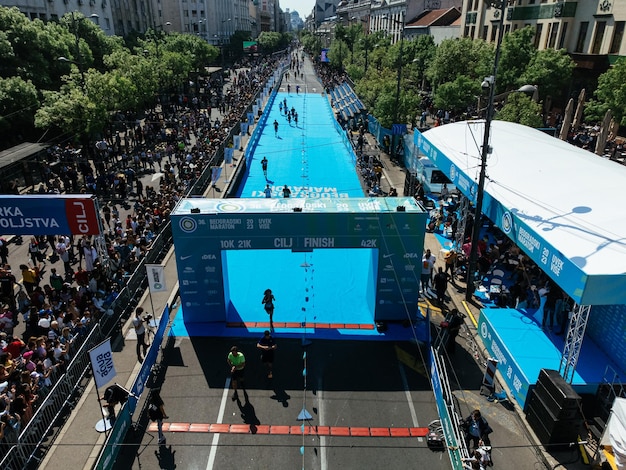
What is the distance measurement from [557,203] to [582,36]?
30.5 metres

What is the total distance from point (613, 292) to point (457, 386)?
449cm

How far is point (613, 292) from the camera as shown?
9867 millimetres

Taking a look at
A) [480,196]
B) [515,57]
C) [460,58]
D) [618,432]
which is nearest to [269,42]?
[460,58]

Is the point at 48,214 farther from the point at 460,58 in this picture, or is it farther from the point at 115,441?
the point at 460,58

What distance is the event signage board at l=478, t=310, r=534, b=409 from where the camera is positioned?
37.0ft

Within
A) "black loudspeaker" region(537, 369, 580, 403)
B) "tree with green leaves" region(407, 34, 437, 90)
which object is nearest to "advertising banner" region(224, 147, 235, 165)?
"black loudspeaker" region(537, 369, 580, 403)

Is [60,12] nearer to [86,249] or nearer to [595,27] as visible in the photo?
[86,249]

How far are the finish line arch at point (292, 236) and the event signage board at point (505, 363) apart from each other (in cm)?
231

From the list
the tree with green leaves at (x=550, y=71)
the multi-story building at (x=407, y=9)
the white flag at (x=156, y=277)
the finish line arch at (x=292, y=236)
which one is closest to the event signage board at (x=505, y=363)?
the finish line arch at (x=292, y=236)

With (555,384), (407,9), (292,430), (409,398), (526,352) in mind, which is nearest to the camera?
(555,384)

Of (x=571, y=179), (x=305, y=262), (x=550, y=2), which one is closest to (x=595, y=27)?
(x=550, y=2)

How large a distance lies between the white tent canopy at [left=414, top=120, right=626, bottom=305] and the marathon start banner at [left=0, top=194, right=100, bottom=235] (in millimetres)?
12554

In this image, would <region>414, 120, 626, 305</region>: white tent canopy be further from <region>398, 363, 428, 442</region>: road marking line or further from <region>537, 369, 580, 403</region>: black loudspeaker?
<region>398, 363, 428, 442</region>: road marking line

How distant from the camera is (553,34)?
39.1m
